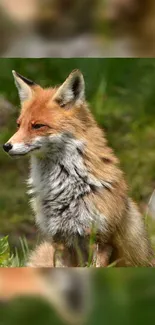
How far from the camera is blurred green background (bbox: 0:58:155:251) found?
1.78 metres

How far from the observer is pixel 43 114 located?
1870 mm

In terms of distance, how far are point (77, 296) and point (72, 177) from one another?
723mm

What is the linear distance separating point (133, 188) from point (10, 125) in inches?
17.4

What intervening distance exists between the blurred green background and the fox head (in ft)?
0.14

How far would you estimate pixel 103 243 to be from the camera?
188 cm

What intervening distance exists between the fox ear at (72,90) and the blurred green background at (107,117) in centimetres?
2

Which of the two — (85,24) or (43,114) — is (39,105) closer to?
(43,114)

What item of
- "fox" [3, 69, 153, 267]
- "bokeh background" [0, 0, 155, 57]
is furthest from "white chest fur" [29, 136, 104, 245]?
"bokeh background" [0, 0, 155, 57]

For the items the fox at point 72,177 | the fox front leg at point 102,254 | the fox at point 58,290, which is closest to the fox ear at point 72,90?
the fox at point 72,177

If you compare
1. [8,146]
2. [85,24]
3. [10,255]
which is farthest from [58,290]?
[10,255]

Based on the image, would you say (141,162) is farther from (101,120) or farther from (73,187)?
(73,187)

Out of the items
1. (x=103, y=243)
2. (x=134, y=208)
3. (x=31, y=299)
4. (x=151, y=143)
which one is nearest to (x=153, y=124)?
(x=151, y=143)

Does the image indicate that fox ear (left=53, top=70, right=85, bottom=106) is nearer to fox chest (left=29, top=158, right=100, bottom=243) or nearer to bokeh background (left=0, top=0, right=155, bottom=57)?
fox chest (left=29, top=158, right=100, bottom=243)

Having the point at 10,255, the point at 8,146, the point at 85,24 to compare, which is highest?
the point at 85,24
